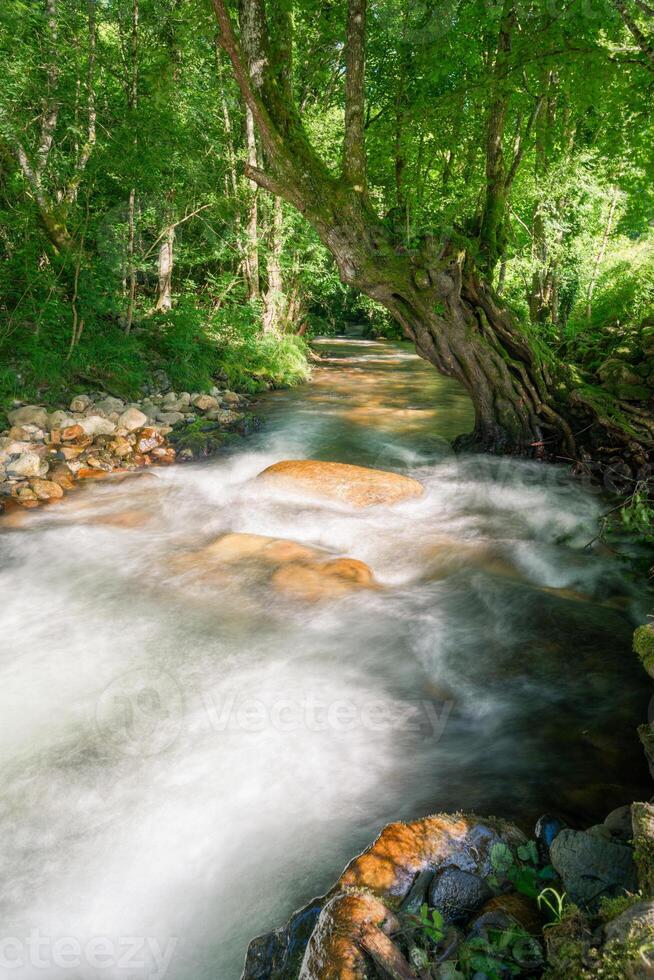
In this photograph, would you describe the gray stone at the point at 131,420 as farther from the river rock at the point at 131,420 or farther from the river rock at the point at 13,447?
the river rock at the point at 13,447

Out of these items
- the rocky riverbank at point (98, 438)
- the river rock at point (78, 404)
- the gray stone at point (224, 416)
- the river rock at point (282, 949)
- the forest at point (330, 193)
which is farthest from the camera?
the gray stone at point (224, 416)

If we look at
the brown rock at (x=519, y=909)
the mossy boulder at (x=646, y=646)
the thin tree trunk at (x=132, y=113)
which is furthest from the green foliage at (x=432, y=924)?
the thin tree trunk at (x=132, y=113)

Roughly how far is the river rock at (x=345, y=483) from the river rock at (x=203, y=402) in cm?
387

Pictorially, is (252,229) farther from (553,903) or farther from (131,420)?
(553,903)

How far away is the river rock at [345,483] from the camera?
6.73m

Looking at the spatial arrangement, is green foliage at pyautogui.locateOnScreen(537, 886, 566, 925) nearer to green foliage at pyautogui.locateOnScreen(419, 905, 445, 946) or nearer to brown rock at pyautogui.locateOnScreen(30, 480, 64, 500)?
green foliage at pyautogui.locateOnScreen(419, 905, 445, 946)

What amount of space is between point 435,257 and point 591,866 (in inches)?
245

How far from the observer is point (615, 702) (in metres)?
3.20

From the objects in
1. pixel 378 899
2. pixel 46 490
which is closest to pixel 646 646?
pixel 378 899

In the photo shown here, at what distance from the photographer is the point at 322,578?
496 centimetres

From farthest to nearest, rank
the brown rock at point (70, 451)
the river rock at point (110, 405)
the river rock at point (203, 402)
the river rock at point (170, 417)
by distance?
1. the river rock at point (203, 402)
2. the river rock at point (170, 417)
3. the river rock at point (110, 405)
4. the brown rock at point (70, 451)

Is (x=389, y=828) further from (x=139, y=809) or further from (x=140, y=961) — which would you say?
(x=139, y=809)

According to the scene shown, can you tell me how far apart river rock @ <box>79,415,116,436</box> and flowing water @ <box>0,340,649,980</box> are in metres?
2.30

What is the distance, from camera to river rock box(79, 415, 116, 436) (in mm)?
8594
